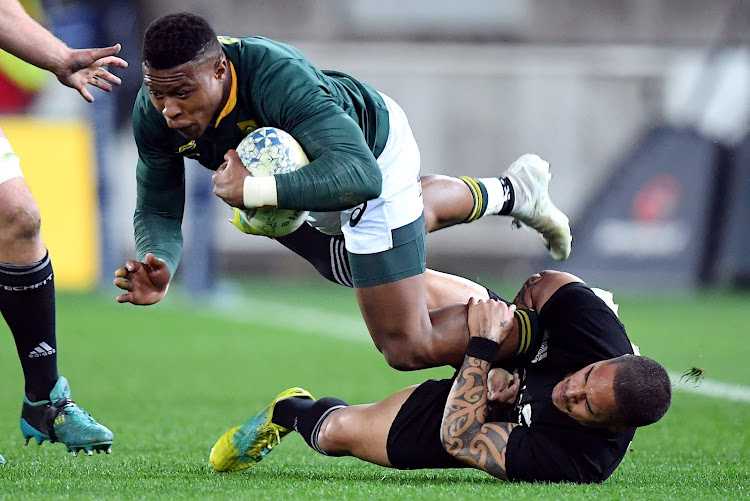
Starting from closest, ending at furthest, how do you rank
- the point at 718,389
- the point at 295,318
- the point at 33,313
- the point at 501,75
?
1. the point at 33,313
2. the point at 718,389
3. the point at 295,318
4. the point at 501,75

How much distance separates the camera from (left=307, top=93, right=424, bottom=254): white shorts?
16.0 ft

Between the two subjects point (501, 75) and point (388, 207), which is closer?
point (388, 207)

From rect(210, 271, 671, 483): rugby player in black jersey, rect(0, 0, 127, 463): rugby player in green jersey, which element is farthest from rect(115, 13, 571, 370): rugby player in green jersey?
rect(210, 271, 671, 483): rugby player in black jersey

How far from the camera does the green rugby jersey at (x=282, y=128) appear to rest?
4008 millimetres

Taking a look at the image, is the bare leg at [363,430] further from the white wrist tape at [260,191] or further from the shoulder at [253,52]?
the shoulder at [253,52]

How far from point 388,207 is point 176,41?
1261mm

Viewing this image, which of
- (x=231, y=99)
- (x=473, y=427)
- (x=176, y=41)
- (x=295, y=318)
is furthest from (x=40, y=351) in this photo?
(x=295, y=318)

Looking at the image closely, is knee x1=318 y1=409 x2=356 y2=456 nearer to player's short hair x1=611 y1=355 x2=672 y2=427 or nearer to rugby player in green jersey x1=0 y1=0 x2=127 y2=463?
rugby player in green jersey x1=0 y1=0 x2=127 y2=463

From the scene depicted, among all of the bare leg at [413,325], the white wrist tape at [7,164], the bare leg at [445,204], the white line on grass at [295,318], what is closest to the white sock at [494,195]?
the bare leg at [445,204]

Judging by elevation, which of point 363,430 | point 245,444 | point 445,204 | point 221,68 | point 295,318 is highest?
point 221,68

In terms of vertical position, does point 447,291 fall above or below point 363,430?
above

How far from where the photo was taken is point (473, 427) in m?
4.24

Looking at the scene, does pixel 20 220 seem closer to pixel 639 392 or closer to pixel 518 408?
pixel 518 408

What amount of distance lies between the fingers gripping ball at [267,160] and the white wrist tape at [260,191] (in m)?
0.09
